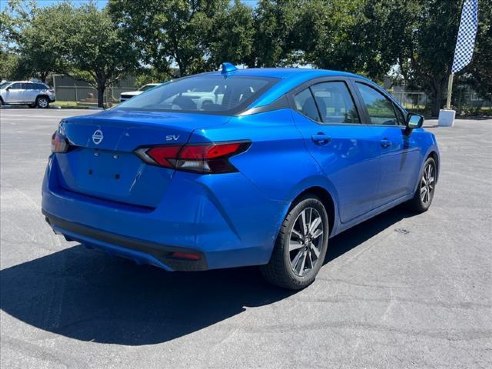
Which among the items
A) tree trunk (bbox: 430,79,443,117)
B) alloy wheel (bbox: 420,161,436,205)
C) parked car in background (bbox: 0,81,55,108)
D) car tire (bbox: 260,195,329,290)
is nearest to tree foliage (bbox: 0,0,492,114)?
tree trunk (bbox: 430,79,443,117)

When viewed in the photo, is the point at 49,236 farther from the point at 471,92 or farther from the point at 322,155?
the point at 471,92

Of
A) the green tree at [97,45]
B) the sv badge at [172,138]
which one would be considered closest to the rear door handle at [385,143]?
the sv badge at [172,138]

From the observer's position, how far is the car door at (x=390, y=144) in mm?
4766

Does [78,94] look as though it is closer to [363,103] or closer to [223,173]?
[363,103]

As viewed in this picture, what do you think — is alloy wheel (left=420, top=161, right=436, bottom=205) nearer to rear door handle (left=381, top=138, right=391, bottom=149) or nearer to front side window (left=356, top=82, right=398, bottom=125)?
front side window (left=356, top=82, right=398, bottom=125)

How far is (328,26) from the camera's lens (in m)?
33.7

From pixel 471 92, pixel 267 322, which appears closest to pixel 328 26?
pixel 471 92

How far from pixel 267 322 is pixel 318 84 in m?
2.04

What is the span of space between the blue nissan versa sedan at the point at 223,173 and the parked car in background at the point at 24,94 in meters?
33.6

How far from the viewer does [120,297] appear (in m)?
3.77

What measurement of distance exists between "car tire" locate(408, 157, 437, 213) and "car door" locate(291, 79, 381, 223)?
155 centimetres

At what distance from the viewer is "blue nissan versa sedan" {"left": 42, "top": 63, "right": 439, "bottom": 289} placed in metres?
3.06

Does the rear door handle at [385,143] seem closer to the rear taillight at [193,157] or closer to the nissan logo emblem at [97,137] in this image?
the rear taillight at [193,157]

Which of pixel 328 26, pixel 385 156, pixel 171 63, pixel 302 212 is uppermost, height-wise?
pixel 328 26
